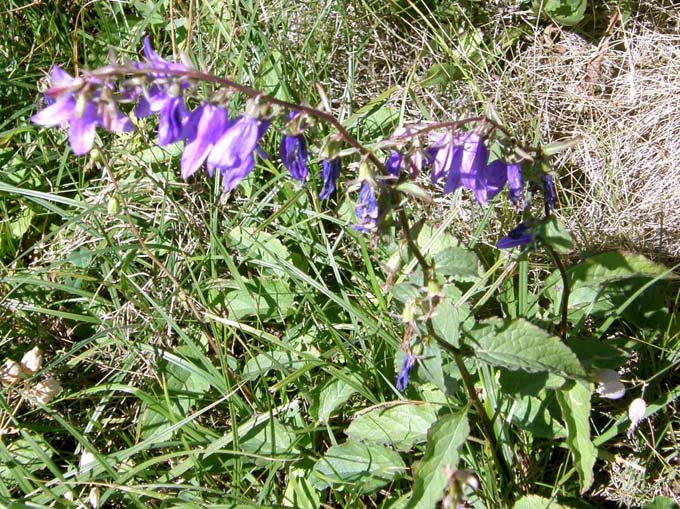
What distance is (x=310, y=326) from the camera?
268 cm

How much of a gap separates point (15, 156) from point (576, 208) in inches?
84.4

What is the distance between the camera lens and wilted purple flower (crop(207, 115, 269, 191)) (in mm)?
1591

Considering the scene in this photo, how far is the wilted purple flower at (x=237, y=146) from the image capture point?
1591 millimetres

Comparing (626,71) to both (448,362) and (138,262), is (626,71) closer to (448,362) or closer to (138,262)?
(448,362)

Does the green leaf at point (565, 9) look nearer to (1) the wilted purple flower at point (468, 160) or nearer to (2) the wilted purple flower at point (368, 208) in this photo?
(1) the wilted purple flower at point (468, 160)

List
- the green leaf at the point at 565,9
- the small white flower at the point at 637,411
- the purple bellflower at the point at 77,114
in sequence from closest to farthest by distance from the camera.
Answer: the purple bellflower at the point at 77,114 < the small white flower at the point at 637,411 < the green leaf at the point at 565,9

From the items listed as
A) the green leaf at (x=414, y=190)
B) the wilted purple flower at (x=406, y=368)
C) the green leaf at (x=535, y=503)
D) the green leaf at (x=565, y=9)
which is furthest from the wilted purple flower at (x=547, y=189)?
the green leaf at (x=565, y=9)

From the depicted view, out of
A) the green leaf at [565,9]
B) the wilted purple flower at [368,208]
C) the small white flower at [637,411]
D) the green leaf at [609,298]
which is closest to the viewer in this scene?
the wilted purple flower at [368,208]

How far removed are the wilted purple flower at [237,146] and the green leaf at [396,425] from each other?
0.99 m

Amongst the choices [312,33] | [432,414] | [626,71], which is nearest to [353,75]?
[312,33]

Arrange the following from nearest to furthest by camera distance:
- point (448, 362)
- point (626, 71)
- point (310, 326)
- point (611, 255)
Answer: point (611, 255)
point (448, 362)
point (310, 326)
point (626, 71)

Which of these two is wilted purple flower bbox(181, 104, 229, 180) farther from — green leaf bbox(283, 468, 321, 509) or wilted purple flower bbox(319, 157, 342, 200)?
green leaf bbox(283, 468, 321, 509)

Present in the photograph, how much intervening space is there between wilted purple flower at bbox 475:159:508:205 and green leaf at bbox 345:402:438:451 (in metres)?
0.71

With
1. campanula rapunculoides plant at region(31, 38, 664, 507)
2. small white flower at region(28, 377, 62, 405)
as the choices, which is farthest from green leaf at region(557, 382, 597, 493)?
small white flower at region(28, 377, 62, 405)
